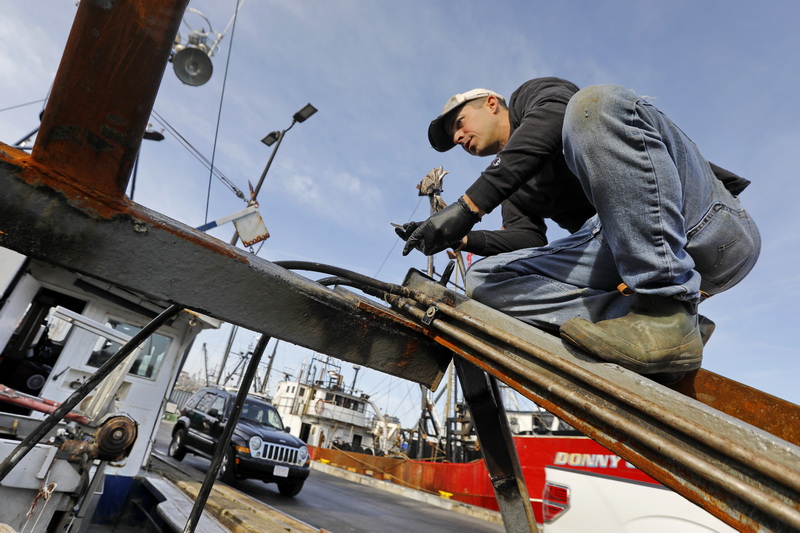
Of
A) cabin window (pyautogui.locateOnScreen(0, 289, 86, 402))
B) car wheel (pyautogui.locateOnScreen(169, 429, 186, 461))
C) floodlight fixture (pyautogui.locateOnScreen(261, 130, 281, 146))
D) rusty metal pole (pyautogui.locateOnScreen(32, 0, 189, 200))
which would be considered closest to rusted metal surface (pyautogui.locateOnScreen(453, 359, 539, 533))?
rusty metal pole (pyautogui.locateOnScreen(32, 0, 189, 200))

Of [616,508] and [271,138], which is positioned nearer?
[616,508]

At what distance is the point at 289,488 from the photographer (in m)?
9.02

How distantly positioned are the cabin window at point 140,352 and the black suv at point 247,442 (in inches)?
67.9

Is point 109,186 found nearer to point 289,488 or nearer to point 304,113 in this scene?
point 304,113

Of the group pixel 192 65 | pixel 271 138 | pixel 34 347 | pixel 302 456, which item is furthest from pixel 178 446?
pixel 192 65

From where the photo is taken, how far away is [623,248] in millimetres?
1210

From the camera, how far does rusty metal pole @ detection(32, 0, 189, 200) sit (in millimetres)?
954

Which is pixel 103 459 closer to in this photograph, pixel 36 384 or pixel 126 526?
pixel 126 526

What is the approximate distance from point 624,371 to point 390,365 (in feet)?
2.73

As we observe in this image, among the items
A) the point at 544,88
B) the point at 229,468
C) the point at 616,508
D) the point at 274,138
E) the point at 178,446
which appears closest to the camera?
the point at 544,88

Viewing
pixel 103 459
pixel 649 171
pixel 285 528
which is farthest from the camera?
pixel 285 528

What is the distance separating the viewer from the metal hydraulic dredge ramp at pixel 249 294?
32.1 inches

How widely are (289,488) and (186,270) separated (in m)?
9.43

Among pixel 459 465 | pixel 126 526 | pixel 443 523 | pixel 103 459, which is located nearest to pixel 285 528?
pixel 103 459
